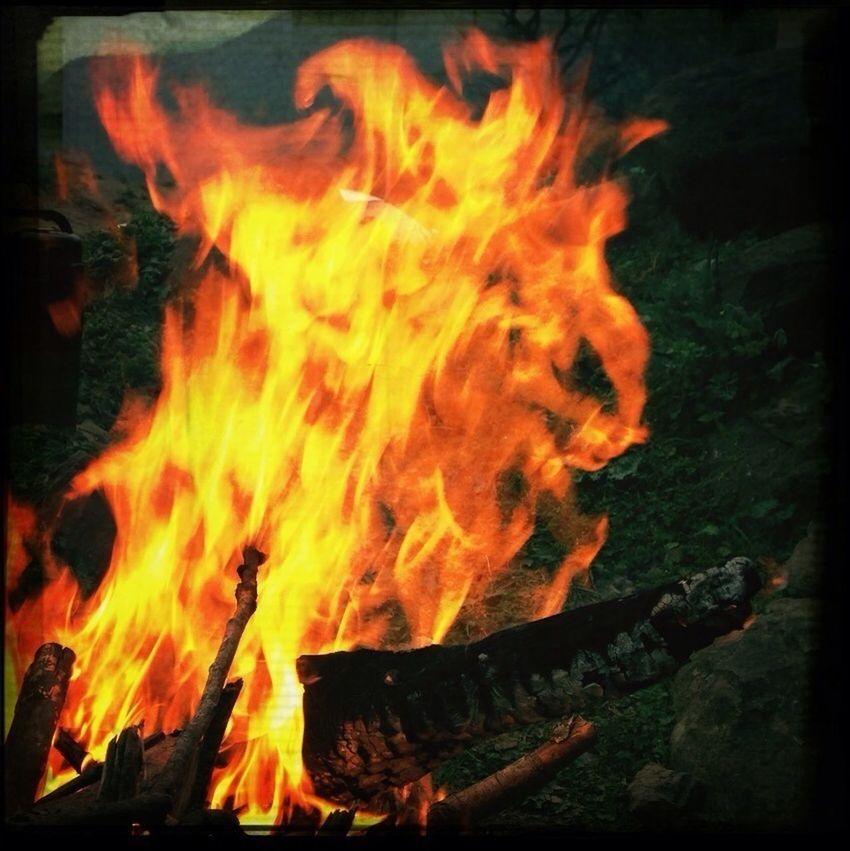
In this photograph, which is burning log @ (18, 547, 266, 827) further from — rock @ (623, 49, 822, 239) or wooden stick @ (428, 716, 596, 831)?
rock @ (623, 49, 822, 239)

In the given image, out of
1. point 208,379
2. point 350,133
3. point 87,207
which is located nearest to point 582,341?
point 350,133

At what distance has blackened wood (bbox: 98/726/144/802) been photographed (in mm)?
2301

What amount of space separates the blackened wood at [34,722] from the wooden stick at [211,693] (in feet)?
0.95

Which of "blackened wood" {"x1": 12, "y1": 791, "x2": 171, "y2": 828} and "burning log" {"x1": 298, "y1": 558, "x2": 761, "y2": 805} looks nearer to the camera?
"blackened wood" {"x1": 12, "y1": 791, "x2": 171, "y2": 828}

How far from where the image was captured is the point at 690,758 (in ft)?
7.70

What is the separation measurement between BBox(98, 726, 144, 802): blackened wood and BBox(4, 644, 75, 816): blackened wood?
0.53ft

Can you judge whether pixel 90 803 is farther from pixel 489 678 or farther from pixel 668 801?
pixel 668 801

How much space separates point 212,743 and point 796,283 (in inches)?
66.1

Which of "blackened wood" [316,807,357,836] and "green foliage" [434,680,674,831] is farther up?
"green foliage" [434,680,674,831]

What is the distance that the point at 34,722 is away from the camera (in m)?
2.36

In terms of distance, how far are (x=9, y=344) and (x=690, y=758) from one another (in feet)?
5.89

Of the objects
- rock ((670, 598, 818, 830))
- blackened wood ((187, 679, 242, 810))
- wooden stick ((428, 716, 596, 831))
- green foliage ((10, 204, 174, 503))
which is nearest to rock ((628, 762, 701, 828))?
rock ((670, 598, 818, 830))

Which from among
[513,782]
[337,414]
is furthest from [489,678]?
[337,414]

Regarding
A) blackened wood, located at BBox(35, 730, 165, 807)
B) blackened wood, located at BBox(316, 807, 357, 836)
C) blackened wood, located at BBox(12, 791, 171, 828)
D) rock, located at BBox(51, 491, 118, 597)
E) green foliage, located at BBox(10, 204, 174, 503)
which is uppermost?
green foliage, located at BBox(10, 204, 174, 503)
